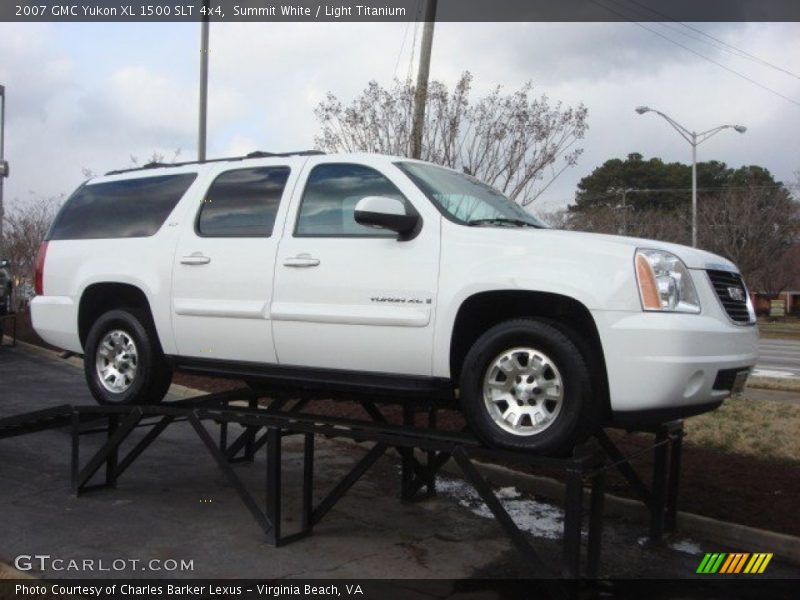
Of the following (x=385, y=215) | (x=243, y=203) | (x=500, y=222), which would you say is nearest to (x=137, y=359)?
(x=243, y=203)

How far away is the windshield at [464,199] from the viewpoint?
5098 mm

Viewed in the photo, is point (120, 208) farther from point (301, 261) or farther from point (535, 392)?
point (535, 392)

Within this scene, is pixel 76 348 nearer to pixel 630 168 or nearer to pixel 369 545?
pixel 369 545

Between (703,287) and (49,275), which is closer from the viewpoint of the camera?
(703,287)

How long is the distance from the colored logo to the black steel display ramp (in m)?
0.43

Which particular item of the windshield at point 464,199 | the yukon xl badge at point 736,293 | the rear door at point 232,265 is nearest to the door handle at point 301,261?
the rear door at point 232,265

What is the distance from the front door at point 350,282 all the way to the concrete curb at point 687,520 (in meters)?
2.86

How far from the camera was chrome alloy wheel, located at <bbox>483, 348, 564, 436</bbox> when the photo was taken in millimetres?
4414

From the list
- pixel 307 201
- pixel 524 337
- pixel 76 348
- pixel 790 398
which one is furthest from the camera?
pixel 790 398

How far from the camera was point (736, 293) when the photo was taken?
485 cm

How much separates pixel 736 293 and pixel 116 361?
14.8 ft

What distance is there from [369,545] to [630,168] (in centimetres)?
4683

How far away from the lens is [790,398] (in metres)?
11.4

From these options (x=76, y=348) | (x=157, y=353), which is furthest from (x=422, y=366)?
(x=76, y=348)
